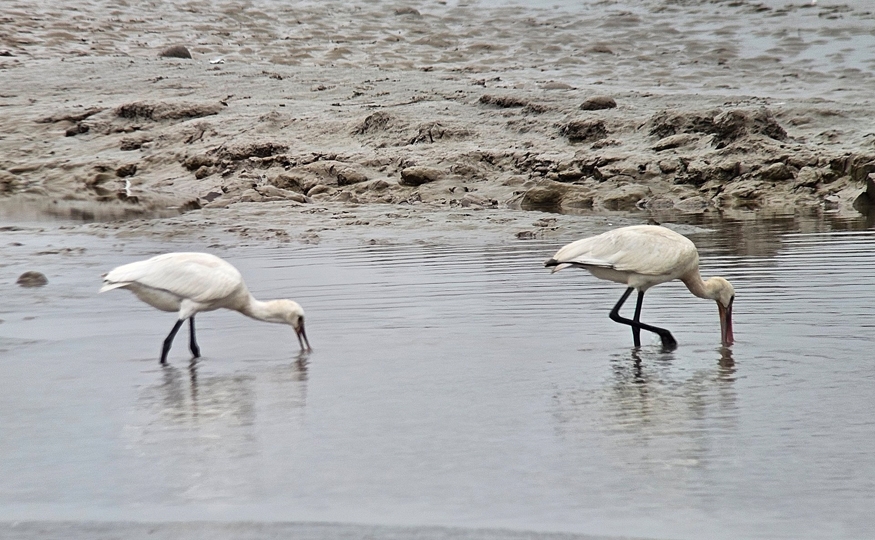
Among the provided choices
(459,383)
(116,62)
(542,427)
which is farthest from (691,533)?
(116,62)

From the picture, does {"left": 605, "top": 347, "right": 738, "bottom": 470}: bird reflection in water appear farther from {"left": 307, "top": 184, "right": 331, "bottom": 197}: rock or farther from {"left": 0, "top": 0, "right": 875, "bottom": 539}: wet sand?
{"left": 307, "top": 184, "right": 331, "bottom": 197}: rock

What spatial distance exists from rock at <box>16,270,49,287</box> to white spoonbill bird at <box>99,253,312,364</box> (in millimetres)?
2959

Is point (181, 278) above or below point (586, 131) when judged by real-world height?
below

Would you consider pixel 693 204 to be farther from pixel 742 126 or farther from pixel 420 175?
pixel 420 175

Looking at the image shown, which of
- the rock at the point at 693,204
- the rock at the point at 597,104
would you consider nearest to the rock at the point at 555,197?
the rock at the point at 693,204

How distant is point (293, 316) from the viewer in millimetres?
6762

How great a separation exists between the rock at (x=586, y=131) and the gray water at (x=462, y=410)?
7.50 m

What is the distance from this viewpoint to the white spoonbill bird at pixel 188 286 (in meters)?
6.61

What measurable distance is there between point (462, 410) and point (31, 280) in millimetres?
5275

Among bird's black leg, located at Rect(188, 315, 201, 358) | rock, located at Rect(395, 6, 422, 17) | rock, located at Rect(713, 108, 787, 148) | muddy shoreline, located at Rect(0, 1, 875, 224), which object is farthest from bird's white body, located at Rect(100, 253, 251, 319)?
rock, located at Rect(395, 6, 422, 17)

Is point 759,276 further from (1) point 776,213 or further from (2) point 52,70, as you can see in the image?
(2) point 52,70

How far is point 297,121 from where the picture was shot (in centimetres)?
1856

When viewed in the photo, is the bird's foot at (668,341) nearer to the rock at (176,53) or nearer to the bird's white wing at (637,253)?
the bird's white wing at (637,253)

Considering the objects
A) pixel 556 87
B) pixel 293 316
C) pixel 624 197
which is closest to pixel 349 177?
pixel 624 197
